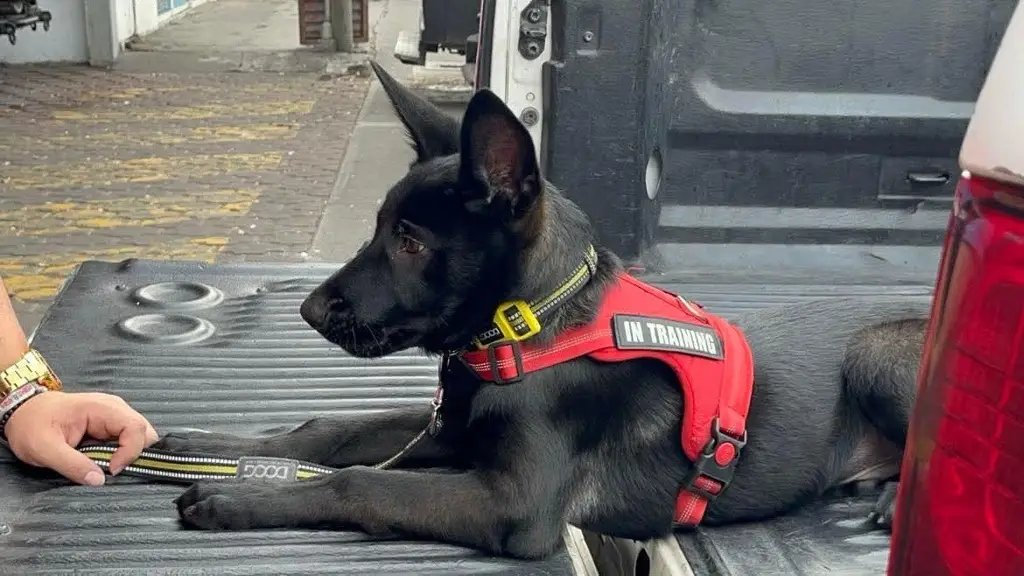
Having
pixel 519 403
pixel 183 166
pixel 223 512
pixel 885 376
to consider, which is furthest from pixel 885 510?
pixel 183 166

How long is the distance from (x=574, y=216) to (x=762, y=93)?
1.25 metres

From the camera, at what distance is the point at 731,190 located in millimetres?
3336

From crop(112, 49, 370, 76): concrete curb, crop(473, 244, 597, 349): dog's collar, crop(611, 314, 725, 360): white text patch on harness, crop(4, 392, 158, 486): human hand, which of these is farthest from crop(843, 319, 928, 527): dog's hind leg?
crop(112, 49, 370, 76): concrete curb

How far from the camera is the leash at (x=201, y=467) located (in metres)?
2.23

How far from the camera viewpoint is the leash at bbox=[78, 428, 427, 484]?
2.23 m

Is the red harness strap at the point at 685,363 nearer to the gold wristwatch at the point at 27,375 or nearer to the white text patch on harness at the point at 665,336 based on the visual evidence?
the white text patch on harness at the point at 665,336

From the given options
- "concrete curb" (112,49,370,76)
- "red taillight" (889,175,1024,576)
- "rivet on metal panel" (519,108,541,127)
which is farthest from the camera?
"concrete curb" (112,49,370,76)

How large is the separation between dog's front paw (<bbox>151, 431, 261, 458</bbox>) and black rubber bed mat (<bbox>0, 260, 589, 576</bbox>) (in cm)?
11

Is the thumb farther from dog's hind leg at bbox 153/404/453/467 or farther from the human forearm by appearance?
the human forearm

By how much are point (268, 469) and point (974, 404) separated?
60.0 inches

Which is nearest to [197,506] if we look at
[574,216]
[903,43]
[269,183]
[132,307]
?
[574,216]

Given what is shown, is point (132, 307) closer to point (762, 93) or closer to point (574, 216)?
point (574, 216)

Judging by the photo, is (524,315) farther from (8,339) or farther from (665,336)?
(8,339)

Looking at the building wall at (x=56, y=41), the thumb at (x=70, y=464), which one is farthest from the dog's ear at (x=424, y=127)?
the building wall at (x=56, y=41)
